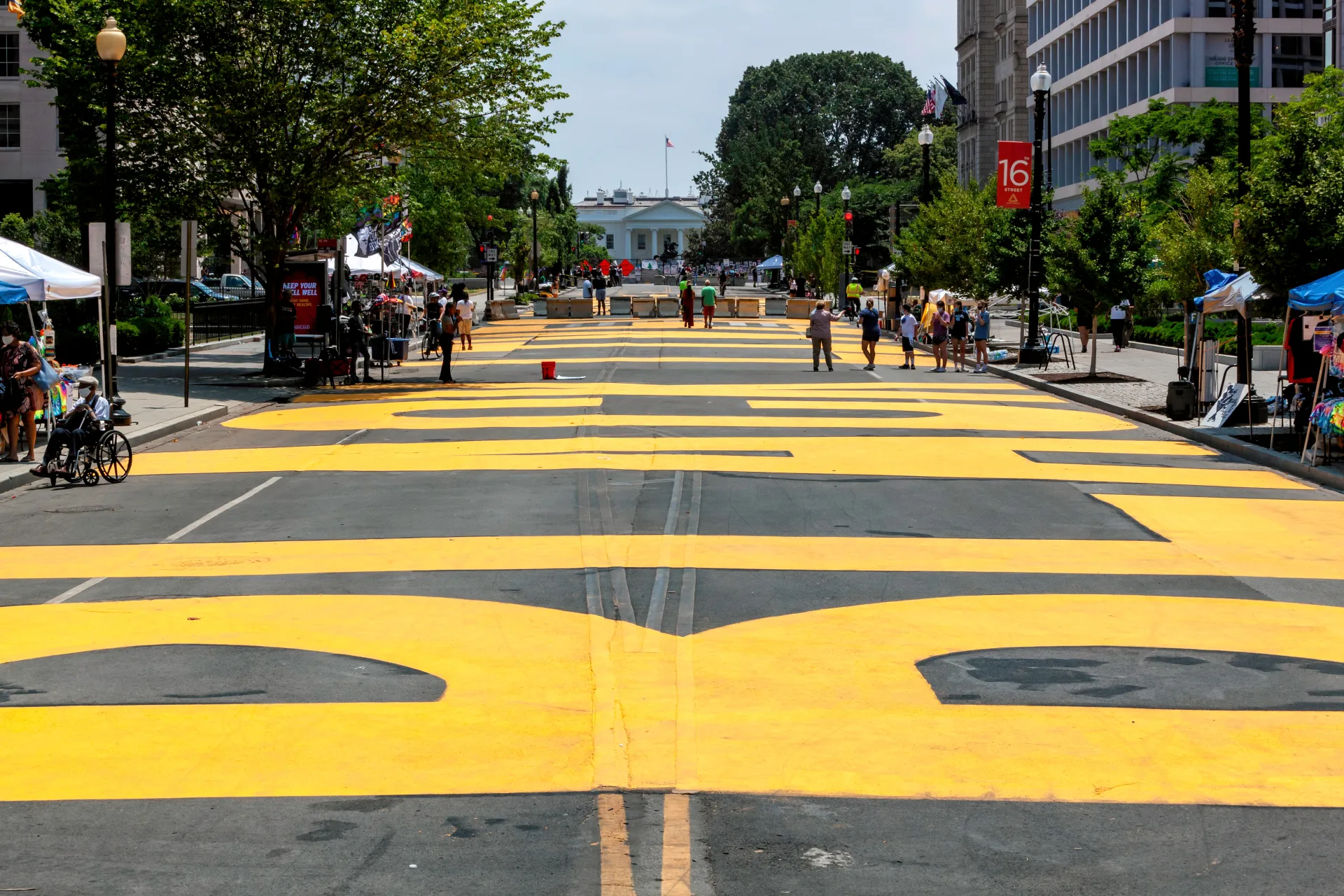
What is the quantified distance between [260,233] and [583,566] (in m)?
24.4

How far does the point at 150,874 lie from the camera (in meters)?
6.02

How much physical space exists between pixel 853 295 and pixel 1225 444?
4092 centimetres

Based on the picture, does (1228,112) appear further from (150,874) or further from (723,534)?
(150,874)

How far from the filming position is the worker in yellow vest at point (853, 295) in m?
61.0

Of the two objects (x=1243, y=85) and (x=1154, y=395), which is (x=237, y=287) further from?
(x=1243, y=85)

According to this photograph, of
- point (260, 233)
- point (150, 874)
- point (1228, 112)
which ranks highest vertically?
point (1228, 112)

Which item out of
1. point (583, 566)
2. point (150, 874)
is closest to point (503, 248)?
point (583, 566)

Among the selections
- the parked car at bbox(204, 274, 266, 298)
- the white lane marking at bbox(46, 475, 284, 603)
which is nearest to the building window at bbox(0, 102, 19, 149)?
the parked car at bbox(204, 274, 266, 298)

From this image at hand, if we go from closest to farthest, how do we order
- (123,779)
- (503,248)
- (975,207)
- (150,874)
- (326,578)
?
(150,874), (123,779), (326,578), (975,207), (503,248)

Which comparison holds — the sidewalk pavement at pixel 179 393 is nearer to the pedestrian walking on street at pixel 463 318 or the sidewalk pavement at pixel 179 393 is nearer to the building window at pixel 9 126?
the pedestrian walking on street at pixel 463 318

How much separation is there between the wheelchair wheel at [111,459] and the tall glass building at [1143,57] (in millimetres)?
51162

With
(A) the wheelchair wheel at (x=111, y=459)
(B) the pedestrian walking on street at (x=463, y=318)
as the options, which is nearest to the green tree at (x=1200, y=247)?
(A) the wheelchair wheel at (x=111, y=459)

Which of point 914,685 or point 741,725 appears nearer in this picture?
point 741,725

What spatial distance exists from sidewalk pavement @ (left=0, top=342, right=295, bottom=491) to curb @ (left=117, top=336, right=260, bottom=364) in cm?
22
